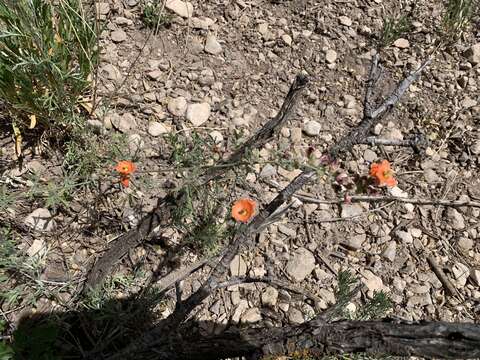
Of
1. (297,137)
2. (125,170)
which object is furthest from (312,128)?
(125,170)

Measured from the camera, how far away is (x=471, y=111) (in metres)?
2.85

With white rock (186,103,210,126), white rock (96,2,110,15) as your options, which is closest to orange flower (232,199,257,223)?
white rock (186,103,210,126)

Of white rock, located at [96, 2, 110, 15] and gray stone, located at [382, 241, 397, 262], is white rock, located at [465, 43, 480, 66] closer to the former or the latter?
gray stone, located at [382, 241, 397, 262]

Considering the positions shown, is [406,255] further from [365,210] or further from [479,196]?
[479,196]

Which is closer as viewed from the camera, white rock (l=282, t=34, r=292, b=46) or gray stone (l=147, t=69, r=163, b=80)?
gray stone (l=147, t=69, r=163, b=80)

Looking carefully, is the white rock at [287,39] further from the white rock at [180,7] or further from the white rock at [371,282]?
the white rock at [371,282]

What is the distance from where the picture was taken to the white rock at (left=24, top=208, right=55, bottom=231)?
2.24m

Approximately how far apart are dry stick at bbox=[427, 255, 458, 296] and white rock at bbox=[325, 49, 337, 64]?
124cm

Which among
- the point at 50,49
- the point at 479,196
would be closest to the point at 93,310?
the point at 50,49

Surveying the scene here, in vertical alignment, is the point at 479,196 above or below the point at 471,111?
below

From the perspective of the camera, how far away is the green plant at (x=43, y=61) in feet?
6.84

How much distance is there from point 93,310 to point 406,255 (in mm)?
1512

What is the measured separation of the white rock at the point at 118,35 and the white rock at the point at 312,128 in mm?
1140

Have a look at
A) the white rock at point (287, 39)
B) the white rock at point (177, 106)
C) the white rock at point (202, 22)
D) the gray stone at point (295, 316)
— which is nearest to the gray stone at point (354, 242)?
the gray stone at point (295, 316)
